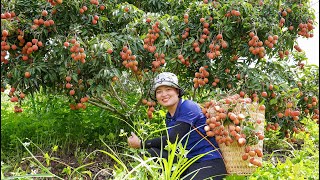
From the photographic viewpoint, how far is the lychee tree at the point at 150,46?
3.43 m

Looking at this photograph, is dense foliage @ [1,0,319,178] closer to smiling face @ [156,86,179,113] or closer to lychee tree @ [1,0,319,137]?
lychee tree @ [1,0,319,137]

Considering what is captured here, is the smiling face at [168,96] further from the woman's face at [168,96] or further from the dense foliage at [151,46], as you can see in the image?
the dense foliage at [151,46]

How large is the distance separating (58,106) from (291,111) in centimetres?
236

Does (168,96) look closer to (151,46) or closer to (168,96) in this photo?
(168,96)

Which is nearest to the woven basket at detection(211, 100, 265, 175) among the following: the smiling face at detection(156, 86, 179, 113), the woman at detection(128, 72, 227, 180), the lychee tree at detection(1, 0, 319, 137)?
the woman at detection(128, 72, 227, 180)

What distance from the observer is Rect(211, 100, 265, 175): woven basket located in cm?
267

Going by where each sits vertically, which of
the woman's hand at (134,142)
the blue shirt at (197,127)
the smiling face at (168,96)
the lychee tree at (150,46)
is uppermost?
the lychee tree at (150,46)

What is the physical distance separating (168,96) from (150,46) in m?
0.70

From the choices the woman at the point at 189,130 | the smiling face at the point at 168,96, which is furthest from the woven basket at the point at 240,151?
the smiling face at the point at 168,96

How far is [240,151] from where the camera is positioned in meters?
2.67

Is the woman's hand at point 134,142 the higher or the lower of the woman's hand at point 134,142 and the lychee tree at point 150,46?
the lower

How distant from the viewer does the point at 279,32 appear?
372cm

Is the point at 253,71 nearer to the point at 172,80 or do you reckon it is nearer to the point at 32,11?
the point at 172,80

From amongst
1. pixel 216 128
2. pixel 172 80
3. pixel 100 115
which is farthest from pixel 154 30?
pixel 100 115
